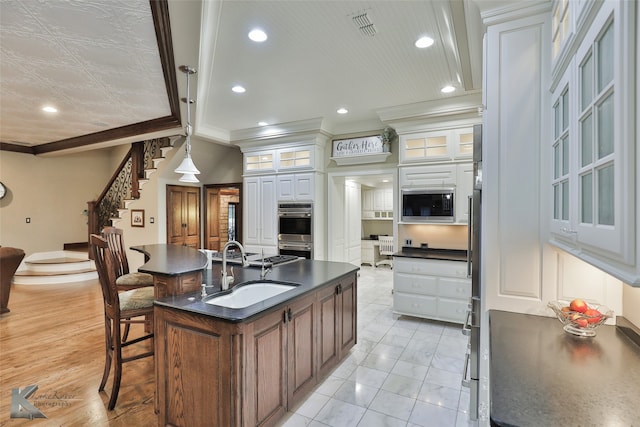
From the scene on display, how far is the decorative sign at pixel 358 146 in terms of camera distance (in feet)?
16.3

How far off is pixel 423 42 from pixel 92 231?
7.85m

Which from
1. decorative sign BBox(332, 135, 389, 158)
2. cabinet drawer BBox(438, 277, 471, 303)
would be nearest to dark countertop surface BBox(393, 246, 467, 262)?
cabinet drawer BBox(438, 277, 471, 303)

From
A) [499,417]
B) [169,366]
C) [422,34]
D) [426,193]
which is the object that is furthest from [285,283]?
[426,193]

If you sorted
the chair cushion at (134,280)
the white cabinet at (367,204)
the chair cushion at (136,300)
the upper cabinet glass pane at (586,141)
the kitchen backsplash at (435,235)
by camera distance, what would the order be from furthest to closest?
the white cabinet at (367,204) < the kitchen backsplash at (435,235) < the chair cushion at (134,280) < the chair cushion at (136,300) < the upper cabinet glass pane at (586,141)

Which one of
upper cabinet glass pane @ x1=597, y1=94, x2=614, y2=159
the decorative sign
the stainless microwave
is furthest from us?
the decorative sign

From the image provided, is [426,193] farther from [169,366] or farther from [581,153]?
[169,366]

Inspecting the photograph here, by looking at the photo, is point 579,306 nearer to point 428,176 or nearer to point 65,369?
point 428,176

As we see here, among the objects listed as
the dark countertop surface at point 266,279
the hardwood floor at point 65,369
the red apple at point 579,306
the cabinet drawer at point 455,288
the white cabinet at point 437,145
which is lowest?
the hardwood floor at point 65,369

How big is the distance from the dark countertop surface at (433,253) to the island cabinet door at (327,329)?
176 centimetres

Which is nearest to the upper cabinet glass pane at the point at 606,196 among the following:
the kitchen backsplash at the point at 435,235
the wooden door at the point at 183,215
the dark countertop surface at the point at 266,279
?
the dark countertop surface at the point at 266,279

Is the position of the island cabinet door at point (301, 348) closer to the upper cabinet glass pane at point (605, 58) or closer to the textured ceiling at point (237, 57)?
the upper cabinet glass pane at point (605, 58)

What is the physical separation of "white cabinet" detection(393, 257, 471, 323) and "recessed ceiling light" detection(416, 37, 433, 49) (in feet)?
8.22

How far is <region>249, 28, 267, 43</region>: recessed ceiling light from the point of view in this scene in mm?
2584

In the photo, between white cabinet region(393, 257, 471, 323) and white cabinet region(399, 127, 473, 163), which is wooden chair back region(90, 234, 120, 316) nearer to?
white cabinet region(393, 257, 471, 323)
